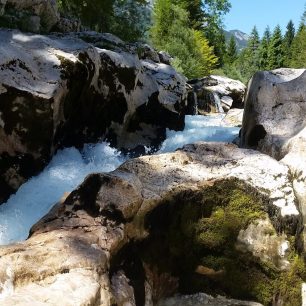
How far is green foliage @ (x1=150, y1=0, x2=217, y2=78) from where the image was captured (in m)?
34.6

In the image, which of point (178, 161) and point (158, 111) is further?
point (158, 111)

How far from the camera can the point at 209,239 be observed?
6012 millimetres

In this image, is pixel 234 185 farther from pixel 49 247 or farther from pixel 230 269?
pixel 49 247

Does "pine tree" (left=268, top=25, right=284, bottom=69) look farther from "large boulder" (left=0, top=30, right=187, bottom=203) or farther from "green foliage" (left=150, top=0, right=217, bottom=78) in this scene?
"large boulder" (left=0, top=30, right=187, bottom=203)

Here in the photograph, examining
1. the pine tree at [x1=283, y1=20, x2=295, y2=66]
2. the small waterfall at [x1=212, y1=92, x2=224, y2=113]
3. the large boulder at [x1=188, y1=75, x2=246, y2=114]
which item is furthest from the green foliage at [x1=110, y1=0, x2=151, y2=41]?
the pine tree at [x1=283, y1=20, x2=295, y2=66]

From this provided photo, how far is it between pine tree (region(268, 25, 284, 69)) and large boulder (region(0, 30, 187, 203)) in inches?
2498

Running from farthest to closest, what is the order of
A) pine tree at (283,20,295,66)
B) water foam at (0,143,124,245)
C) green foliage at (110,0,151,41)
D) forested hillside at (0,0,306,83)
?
Answer: pine tree at (283,20,295,66)
green foliage at (110,0,151,41)
forested hillside at (0,0,306,83)
water foam at (0,143,124,245)

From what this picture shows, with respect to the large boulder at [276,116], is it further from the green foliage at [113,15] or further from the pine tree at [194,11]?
the pine tree at [194,11]

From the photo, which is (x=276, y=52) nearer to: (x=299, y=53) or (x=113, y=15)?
(x=299, y=53)

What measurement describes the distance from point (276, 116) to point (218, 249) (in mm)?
4478

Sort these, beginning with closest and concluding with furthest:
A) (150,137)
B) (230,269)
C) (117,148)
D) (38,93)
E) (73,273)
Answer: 1. (73,273)
2. (230,269)
3. (38,93)
4. (117,148)
5. (150,137)

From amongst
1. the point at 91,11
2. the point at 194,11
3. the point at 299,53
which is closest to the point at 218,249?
the point at 91,11

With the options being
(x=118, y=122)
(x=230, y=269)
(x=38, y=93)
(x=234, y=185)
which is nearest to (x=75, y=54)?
(x=38, y=93)

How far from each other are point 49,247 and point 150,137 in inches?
413
